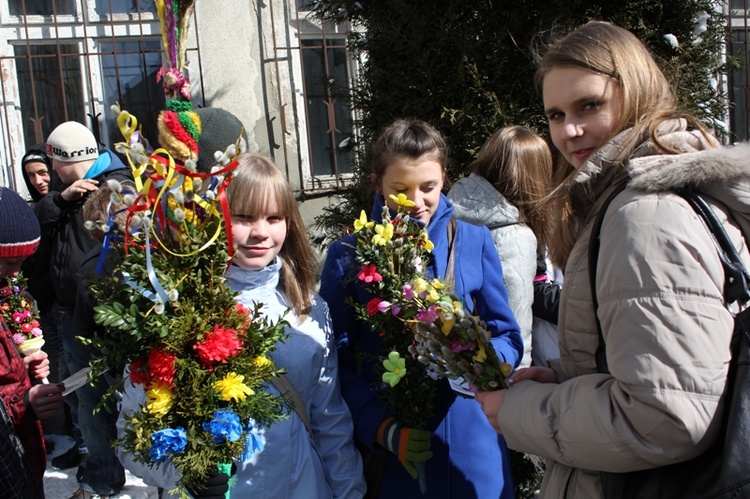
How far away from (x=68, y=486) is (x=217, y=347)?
3589 mm

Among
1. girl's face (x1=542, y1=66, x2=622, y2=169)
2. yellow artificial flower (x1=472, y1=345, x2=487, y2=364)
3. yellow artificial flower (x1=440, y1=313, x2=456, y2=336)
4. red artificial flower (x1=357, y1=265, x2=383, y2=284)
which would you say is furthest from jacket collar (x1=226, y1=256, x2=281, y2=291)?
girl's face (x1=542, y1=66, x2=622, y2=169)

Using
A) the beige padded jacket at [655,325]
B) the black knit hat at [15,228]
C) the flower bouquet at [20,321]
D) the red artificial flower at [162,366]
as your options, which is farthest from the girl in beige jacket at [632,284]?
the flower bouquet at [20,321]

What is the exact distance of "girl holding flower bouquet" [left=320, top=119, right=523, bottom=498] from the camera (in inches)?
81.1

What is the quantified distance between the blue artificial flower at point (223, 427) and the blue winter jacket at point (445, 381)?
631 mm

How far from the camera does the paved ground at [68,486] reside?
13.2ft

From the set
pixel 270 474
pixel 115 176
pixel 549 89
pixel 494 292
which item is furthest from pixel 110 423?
pixel 549 89

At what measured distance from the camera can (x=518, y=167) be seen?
2.86 m

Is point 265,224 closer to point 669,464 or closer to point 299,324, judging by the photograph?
point 299,324

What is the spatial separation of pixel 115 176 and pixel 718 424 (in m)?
3.88

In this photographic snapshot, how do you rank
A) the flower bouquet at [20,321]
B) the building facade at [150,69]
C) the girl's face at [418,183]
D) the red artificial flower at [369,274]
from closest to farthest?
1. the red artificial flower at [369,274]
2. the girl's face at [418,183]
3. the flower bouquet at [20,321]
4. the building facade at [150,69]

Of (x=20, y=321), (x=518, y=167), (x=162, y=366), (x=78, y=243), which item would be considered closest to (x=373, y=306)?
(x=162, y=366)

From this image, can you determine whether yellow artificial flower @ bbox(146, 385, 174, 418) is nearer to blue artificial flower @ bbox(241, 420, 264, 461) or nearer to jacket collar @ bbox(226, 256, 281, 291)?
blue artificial flower @ bbox(241, 420, 264, 461)

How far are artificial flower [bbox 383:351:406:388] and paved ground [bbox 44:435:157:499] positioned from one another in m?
2.96

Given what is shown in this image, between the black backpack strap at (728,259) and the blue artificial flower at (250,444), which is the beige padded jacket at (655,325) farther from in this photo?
the blue artificial flower at (250,444)
